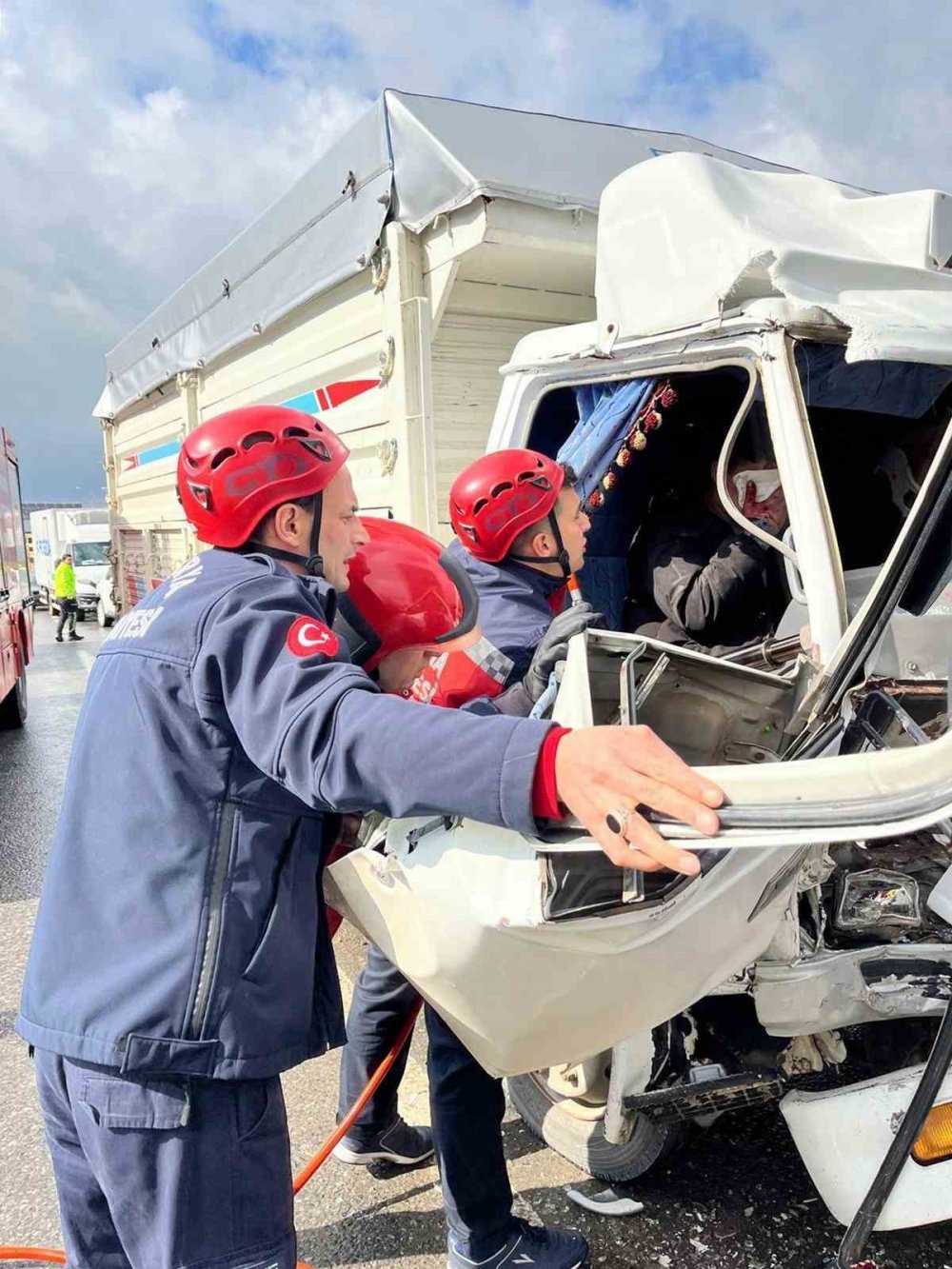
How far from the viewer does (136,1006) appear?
4.41ft

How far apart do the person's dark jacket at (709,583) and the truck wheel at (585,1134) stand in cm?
133

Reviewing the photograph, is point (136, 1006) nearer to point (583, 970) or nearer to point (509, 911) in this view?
point (509, 911)

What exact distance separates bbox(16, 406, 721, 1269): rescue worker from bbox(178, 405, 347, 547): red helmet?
9 centimetres

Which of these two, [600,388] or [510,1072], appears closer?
[510,1072]

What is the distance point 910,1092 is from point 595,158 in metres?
3.45

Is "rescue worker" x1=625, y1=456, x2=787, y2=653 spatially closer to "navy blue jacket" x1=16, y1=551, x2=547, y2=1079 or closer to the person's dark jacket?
the person's dark jacket

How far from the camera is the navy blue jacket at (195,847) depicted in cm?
131

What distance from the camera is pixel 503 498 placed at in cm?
263

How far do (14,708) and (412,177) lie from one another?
7.30 m

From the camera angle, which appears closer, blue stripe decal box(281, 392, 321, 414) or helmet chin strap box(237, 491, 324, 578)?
helmet chin strap box(237, 491, 324, 578)

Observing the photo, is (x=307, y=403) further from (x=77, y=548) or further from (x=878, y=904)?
(x=77, y=548)

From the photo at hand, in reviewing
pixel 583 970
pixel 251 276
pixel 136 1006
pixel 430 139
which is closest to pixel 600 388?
pixel 430 139

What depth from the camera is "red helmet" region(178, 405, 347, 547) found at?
1.55m

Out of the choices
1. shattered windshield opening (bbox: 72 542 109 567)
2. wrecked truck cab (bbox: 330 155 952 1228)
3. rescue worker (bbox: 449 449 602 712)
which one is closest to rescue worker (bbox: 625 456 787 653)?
wrecked truck cab (bbox: 330 155 952 1228)
